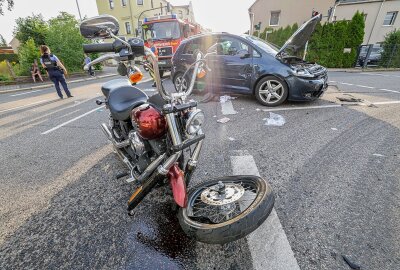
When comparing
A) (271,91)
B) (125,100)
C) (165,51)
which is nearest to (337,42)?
→ (165,51)

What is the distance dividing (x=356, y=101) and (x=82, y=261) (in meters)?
6.66

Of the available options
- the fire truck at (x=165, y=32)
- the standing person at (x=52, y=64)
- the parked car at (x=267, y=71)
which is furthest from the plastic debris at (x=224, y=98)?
the fire truck at (x=165, y=32)

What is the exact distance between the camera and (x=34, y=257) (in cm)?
179

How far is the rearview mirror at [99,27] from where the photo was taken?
5.12ft

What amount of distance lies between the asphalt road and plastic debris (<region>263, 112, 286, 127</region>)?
0.33ft

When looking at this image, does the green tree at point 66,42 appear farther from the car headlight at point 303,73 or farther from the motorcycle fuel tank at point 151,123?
the motorcycle fuel tank at point 151,123

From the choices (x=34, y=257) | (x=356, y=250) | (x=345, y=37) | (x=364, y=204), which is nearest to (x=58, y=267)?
(x=34, y=257)

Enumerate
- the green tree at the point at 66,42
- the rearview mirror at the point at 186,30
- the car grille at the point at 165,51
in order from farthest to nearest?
the green tree at the point at 66,42, the rearview mirror at the point at 186,30, the car grille at the point at 165,51

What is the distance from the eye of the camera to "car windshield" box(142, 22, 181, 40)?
36.7 feet

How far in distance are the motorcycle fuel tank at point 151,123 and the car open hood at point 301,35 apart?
4426 millimetres

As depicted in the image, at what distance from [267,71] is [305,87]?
96 cm

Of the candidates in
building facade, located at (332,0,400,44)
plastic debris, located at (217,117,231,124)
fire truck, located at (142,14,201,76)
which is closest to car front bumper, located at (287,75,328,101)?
plastic debris, located at (217,117,231,124)

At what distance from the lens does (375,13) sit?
851 inches

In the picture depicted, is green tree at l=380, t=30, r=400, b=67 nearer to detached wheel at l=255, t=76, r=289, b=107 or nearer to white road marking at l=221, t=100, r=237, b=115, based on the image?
detached wheel at l=255, t=76, r=289, b=107
